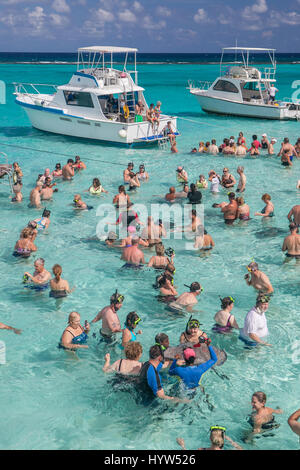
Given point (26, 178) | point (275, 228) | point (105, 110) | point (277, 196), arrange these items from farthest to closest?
1. point (105, 110)
2. point (26, 178)
3. point (277, 196)
4. point (275, 228)

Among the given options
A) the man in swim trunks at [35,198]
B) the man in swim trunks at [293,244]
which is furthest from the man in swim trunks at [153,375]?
the man in swim trunks at [35,198]

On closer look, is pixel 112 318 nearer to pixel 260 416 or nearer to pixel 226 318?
pixel 226 318

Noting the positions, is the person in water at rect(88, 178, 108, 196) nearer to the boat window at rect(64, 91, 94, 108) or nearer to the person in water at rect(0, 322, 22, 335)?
the boat window at rect(64, 91, 94, 108)

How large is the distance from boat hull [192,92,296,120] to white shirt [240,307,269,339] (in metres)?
22.9

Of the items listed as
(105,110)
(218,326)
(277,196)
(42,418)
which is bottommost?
(42,418)

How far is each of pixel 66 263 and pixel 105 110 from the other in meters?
13.6

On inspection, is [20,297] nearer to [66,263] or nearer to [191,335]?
[66,263]

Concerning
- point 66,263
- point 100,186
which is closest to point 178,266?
point 66,263

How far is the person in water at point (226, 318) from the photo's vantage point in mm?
8205

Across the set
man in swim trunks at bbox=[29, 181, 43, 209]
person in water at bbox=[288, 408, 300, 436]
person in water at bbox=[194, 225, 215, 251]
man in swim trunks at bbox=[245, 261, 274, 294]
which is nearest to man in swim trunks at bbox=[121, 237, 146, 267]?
person in water at bbox=[194, 225, 215, 251]

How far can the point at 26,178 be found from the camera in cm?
1844

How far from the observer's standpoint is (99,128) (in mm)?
22812

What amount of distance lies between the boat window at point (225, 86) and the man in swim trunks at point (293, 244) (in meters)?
20.7

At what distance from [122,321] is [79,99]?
1660 cm
